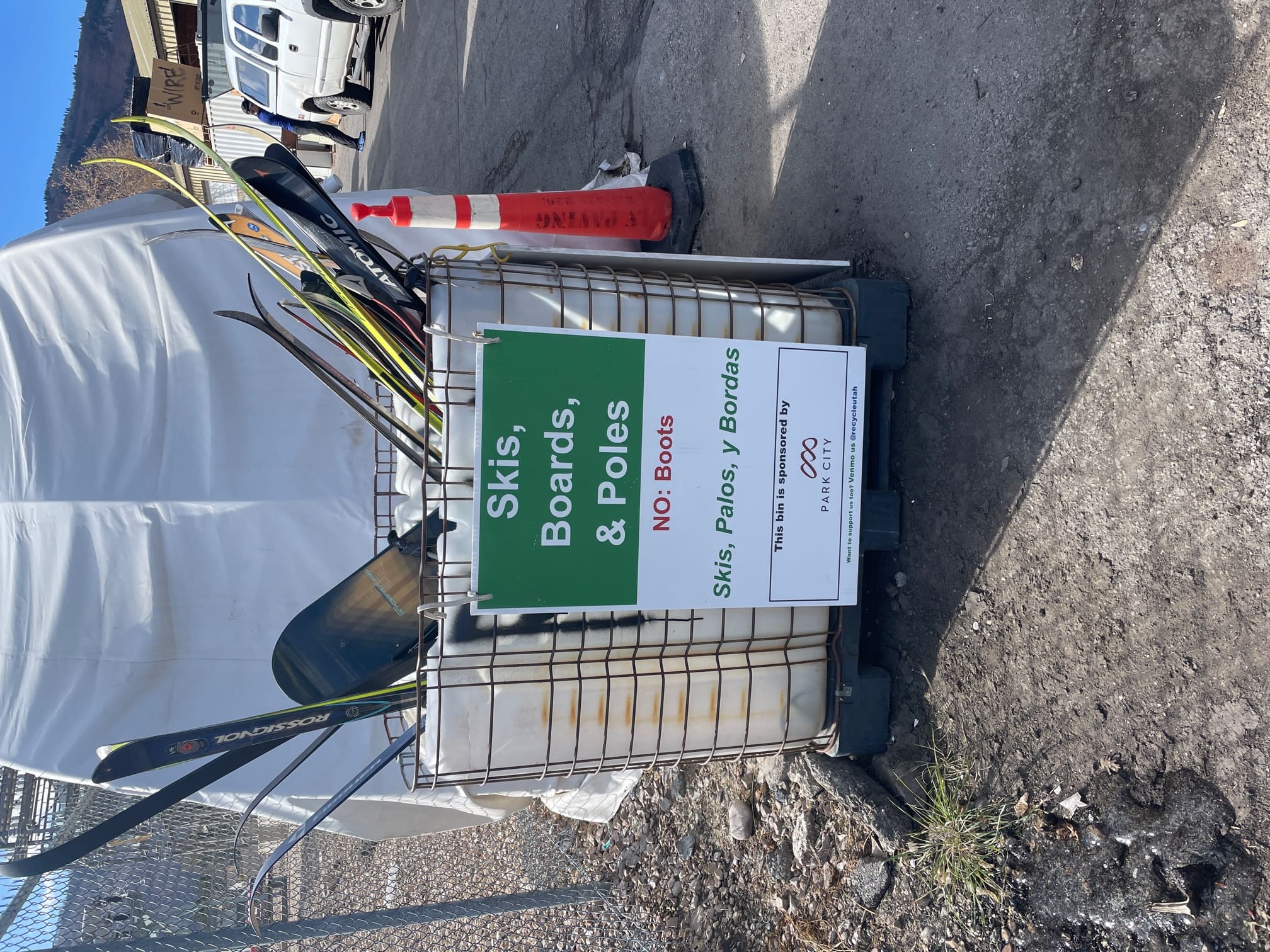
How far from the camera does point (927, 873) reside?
8.01 ft

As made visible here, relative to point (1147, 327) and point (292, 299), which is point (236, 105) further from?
point (1147, 327)

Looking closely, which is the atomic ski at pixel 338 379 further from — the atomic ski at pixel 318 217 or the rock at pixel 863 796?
the rock at pixel 863 796

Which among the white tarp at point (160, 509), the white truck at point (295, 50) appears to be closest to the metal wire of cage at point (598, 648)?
the white tarp at point (160, 509)

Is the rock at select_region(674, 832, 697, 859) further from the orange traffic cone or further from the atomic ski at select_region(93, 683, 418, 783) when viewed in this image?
the orange traffic cone

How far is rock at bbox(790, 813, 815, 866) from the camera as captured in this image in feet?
9.41

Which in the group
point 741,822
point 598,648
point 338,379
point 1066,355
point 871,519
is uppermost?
point 1066,355

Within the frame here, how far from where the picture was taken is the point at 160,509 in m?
3.04

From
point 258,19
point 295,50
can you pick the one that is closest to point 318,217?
point 295,50

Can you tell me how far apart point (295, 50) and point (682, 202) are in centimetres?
512

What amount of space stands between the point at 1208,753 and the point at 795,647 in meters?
1.06

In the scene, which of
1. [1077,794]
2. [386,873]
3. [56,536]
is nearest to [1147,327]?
[1077,794]

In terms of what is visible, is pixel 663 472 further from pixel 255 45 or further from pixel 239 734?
pixel 255 45

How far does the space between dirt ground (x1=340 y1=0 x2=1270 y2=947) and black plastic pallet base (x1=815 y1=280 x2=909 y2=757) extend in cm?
9

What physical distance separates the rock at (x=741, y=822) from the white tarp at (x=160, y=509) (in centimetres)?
70
